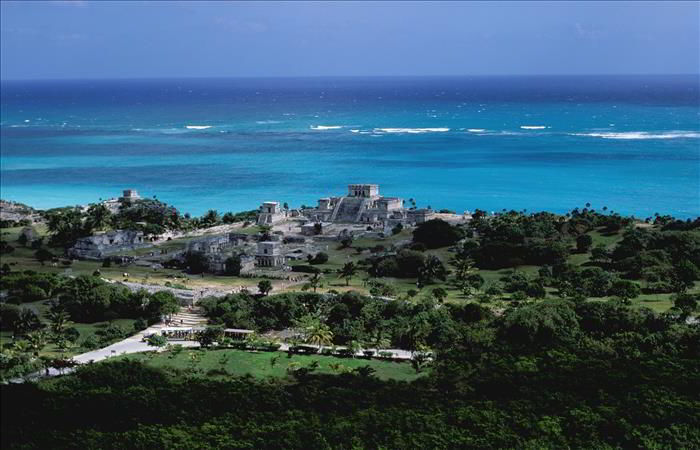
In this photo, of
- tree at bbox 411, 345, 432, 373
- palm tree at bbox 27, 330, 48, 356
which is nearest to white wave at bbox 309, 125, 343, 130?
palm tree at bbox 27, 330, 48, 356

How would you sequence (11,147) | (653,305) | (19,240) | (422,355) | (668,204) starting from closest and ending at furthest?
(422,355)
(653,305)
(19,240)
(668,204)
(11,147)

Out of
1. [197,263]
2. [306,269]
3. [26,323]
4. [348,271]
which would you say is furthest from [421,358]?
[197,263]

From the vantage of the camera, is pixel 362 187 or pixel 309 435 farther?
pixel 362 187

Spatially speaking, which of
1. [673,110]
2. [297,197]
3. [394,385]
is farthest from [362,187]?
[673,110]

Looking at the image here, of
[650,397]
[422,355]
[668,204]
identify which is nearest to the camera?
[650,397]

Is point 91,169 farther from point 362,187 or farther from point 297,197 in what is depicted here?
point 362,187

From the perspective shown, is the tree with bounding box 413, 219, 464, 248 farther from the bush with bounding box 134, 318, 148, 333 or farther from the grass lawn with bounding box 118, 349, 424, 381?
the grass lawn with bounding box 118, 349, 424, 381
